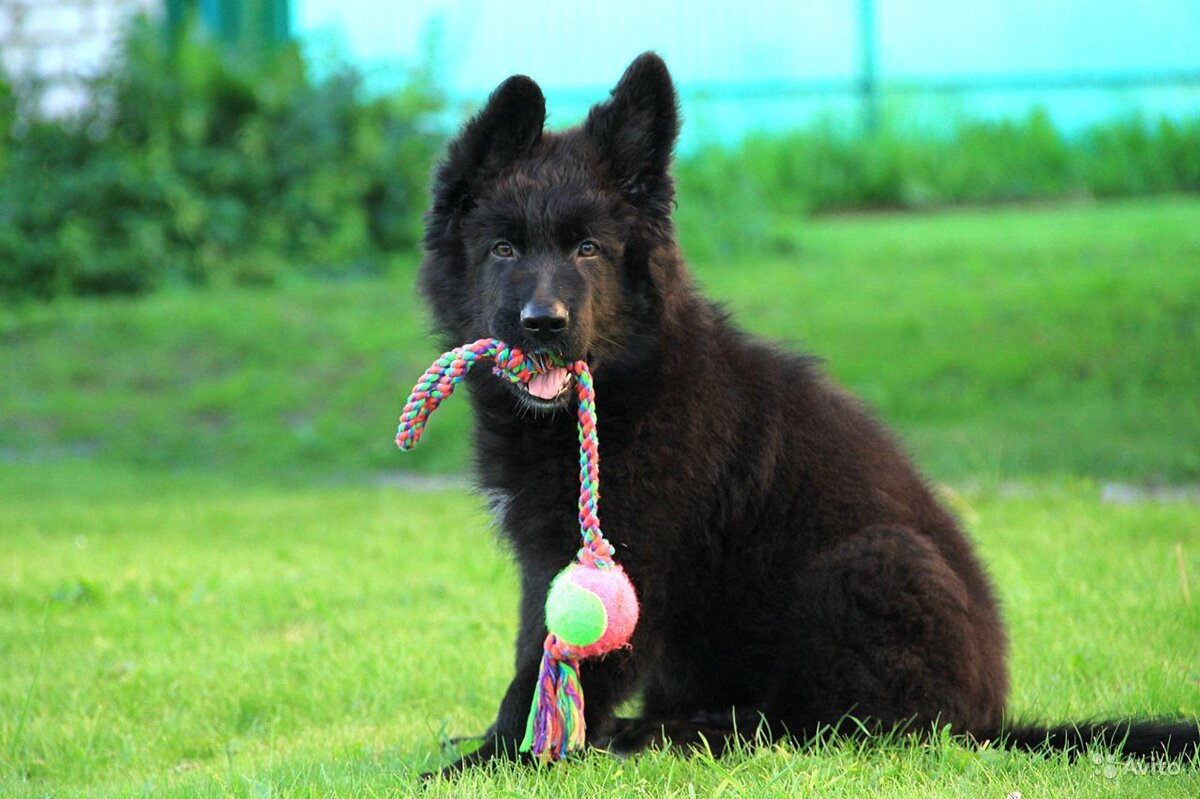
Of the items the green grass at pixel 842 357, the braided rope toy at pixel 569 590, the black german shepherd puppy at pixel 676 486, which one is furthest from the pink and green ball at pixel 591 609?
the green grass at pixel 842 357

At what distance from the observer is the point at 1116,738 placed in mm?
3756

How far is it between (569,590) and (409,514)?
489cm

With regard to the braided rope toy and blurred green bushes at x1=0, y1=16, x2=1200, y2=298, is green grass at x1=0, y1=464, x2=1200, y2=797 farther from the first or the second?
blurred green bushes at x1=0, y1=16, x2=1200, y2=298

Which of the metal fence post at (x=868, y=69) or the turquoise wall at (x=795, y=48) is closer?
the turquoise wall at (x=795, y=48)

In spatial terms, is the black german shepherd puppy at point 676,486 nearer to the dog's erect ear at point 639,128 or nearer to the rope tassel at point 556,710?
the dog's erect ear at point 639,128

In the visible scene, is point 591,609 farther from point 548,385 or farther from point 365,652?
point 365,652

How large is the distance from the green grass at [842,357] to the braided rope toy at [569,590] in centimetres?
485

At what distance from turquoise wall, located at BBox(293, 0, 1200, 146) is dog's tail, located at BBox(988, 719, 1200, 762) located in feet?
38.1

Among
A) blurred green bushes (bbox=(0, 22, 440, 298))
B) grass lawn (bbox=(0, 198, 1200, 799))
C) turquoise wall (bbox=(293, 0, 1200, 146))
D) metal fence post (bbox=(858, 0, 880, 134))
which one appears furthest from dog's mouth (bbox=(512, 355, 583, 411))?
metal fence post (bbox=(858, 0, 880, 134))

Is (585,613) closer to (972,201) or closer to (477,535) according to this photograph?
(477,535)

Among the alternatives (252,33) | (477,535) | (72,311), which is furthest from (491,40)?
(477,535)

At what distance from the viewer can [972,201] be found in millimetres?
15492

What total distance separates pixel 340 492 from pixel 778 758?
5.93m

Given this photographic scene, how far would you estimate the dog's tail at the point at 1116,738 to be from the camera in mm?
3674
